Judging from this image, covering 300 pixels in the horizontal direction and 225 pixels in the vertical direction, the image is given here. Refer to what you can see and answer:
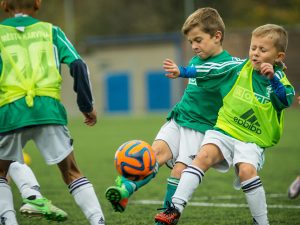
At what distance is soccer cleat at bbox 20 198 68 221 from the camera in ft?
18.7

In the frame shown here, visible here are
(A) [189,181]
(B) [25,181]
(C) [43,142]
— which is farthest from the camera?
(B) [25,181]

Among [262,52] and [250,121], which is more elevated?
[262,52]

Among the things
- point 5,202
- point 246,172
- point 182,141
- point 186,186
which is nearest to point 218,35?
point 182,141

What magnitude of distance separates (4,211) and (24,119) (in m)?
0.79

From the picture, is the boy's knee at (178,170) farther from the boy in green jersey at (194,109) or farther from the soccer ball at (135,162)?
the soccer ball at (135,162)

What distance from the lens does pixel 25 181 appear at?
6426mm

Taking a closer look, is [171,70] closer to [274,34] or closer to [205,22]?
[205,22]

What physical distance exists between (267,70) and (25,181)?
2.44 meters

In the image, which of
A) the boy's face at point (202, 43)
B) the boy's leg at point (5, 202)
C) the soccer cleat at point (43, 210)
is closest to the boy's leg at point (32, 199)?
the soccer cleat at point (43, 210)

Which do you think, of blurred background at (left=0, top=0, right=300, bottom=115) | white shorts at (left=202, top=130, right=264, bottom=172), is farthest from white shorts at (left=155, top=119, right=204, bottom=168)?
blurred background at (left=0, top=0, right=300, bottom=115)

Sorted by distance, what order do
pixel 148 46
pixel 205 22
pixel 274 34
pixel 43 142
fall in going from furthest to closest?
pixel 148 46 < pixel 205 22 < pixel 274 34 < pixel 43 142

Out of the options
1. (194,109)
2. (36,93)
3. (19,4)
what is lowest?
(194,109)

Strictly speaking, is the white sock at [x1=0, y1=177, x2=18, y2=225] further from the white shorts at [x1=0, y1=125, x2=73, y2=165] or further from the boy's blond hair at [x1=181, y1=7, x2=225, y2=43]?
the boy's blond hair at [x1=181, y1=7, x2=225, y2=43]

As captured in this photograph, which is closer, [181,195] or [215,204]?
[181,195]
